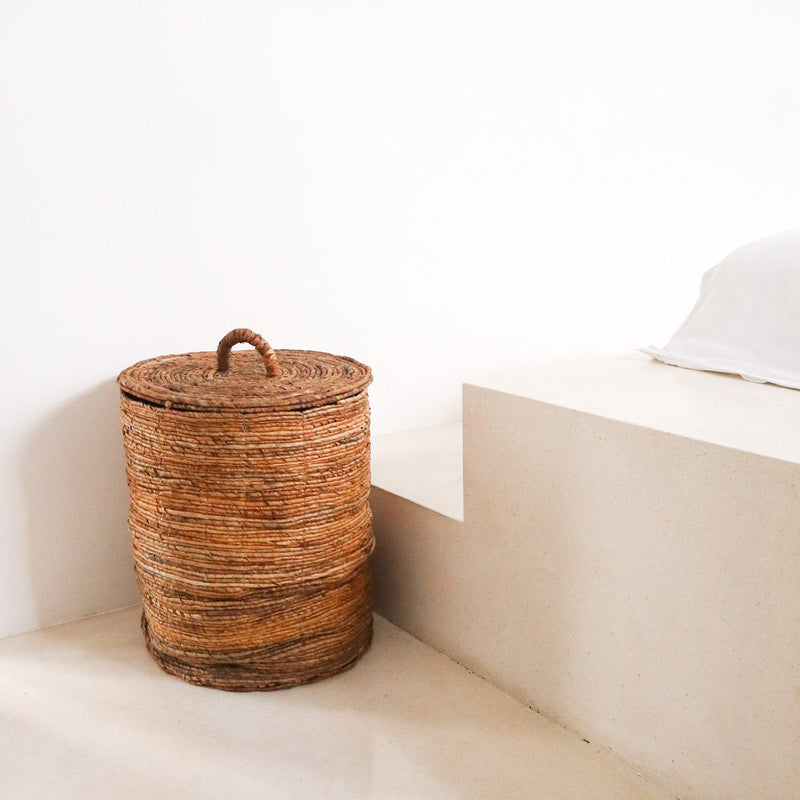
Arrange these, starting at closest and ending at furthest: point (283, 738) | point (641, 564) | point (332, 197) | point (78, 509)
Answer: point (641, 564)
point (283, 738)
point (78, 509)
point (332, 197)

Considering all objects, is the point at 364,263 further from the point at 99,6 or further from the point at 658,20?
the point at 658,20

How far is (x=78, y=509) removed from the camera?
1819mm

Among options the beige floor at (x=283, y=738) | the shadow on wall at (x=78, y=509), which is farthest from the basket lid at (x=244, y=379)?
the beige floor at (x=283, y=738)

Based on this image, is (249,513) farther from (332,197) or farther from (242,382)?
(332,197)

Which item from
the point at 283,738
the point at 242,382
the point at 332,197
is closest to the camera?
the point at 283,738

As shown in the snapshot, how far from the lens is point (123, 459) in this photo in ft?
6.06

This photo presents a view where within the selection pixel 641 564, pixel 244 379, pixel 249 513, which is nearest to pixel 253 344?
pixel 244 379

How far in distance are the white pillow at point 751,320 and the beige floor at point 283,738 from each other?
2.14 ft

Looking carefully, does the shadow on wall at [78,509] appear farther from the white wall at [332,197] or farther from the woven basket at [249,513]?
the woven basket at [249,513]

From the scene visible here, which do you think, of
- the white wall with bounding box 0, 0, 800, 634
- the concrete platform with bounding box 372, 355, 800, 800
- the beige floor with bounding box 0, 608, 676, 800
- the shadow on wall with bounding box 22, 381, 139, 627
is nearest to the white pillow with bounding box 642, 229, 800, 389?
the concrete platform with bounding box 372, 355, 800, 800

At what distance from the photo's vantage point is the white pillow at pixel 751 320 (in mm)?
1503

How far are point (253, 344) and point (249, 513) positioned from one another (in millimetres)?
278

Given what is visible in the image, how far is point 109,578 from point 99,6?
1.07m

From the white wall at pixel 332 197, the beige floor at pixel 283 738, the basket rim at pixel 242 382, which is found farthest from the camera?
Answer: the white wall at pixel 332 197
